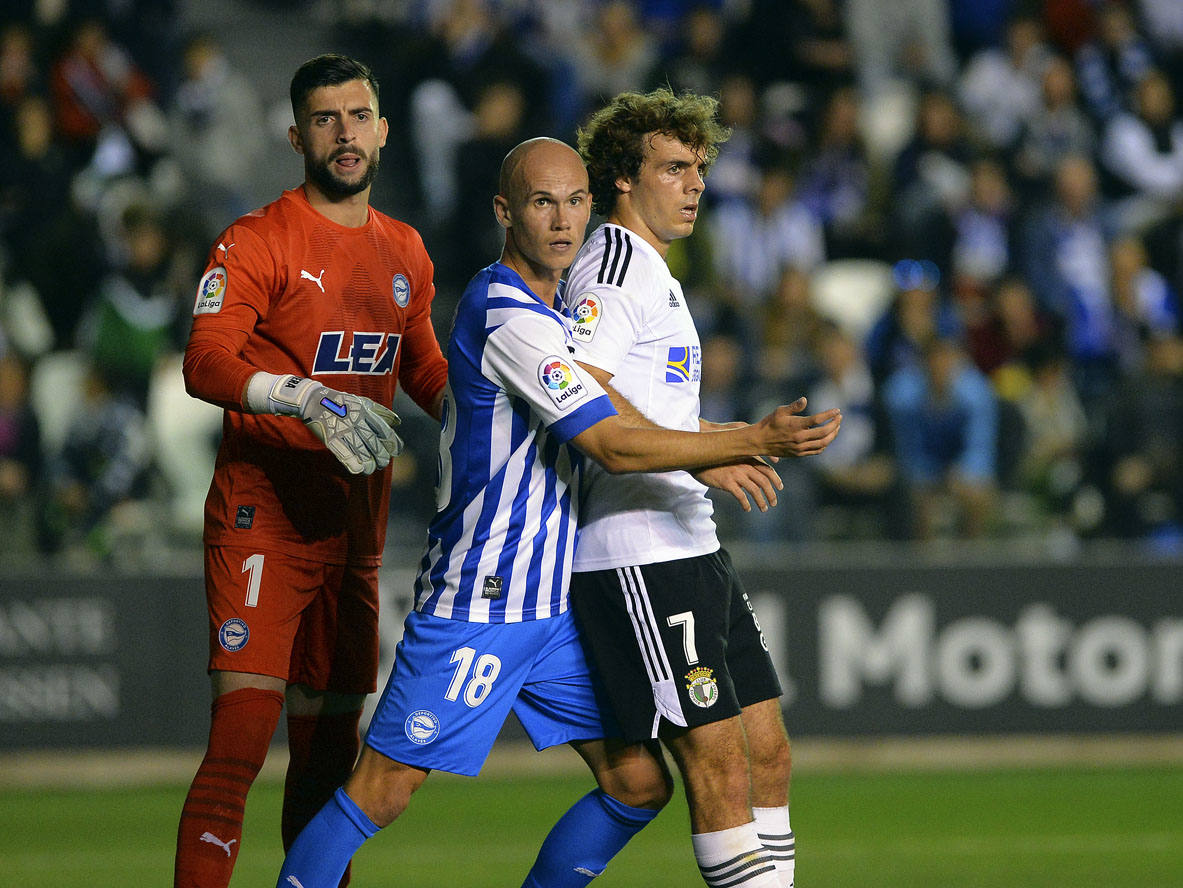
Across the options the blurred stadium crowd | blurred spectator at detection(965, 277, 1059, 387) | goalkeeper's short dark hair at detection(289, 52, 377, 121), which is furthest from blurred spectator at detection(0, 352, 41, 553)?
blurred spectator at detection(965, 277, 1059, 387)

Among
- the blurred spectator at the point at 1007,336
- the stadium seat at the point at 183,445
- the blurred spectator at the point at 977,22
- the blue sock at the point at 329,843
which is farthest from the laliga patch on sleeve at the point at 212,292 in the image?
the blurred spectator at the point at 977,22

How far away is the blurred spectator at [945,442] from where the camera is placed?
942 centimetres

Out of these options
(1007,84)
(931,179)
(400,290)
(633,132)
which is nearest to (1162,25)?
(1007,84)

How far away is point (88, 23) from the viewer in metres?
11.5

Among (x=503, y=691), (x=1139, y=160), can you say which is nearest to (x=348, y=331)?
(x=503, y=691)

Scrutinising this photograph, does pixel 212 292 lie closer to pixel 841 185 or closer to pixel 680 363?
pixel 680 363

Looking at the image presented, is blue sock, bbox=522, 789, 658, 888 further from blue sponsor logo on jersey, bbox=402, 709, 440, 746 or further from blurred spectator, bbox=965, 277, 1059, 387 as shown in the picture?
blurred spectator, bbox=965, 277, 1059, 387

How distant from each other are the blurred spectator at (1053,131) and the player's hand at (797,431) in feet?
28.3

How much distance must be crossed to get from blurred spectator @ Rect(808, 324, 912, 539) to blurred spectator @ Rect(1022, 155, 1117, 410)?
2.08m

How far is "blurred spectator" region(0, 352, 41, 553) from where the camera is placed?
9.00 meters

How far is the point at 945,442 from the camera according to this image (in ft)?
31.3

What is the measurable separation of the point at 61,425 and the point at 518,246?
6137 mm

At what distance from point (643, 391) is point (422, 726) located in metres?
1.08

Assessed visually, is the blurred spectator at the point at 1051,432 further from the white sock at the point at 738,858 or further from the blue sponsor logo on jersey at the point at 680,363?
the white sock at the point at 738,858
